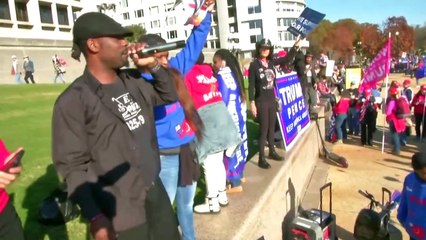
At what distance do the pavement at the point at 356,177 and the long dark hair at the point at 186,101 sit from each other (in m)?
3.82

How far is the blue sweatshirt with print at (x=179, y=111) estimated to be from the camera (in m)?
2.96

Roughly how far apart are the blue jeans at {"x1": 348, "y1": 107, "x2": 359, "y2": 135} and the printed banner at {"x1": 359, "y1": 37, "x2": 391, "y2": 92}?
90 centimetres

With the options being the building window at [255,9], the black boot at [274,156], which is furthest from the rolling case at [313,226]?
the building window at [255,9]

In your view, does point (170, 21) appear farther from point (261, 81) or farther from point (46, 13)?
point (261, 81)

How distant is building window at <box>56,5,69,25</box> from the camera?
45250mm

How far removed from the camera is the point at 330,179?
27.2ft

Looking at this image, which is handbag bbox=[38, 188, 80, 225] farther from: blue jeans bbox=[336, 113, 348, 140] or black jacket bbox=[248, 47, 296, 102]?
blue jeans bbox=[336, 113, 348, 140]

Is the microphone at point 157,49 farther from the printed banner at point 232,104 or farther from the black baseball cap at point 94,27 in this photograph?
the printed banner at point 232,104

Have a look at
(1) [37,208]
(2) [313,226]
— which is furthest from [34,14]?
(2) [313,226]

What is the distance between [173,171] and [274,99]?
11.2 ft

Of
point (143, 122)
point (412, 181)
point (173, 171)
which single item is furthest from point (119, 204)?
point (412, 181)

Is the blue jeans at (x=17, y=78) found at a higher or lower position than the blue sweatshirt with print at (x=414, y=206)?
higher

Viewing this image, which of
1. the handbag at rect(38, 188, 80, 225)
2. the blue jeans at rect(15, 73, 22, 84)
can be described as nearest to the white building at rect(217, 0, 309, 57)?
the blue jeans at rect(15, 73, 22, 84)

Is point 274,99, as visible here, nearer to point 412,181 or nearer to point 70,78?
point 412,181
